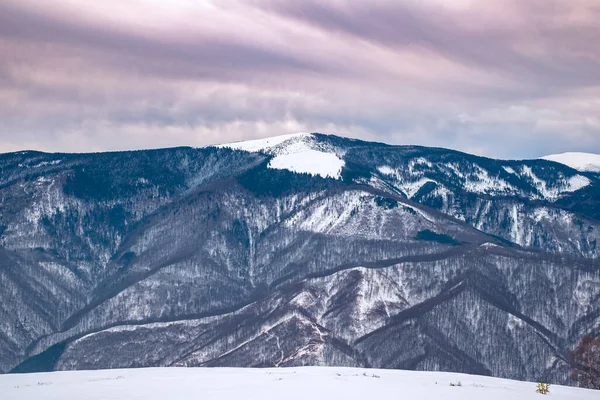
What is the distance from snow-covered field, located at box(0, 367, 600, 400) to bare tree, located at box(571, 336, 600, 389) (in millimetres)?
39606

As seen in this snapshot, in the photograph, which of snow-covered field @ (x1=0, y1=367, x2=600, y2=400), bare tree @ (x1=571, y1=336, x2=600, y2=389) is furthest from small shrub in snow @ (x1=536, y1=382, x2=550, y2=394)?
bare tree @ (x1=571, y1=336, x2=600, y2=389)

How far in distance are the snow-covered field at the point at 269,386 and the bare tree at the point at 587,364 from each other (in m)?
39.6

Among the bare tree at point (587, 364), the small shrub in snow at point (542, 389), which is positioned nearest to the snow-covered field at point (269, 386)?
the small shrub in snow at point (542, 389)

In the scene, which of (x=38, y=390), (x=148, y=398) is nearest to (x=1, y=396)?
(x=38, y=390)

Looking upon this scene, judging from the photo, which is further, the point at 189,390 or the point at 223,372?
the point at 223,372

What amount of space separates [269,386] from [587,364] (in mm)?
→ 67831

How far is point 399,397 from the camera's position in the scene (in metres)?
62.3

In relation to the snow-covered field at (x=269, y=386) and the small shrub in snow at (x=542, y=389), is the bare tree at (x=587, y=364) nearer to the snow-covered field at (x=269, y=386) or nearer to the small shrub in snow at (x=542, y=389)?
the small shrub in snow at (x=542, y=389)

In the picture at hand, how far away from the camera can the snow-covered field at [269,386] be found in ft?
206

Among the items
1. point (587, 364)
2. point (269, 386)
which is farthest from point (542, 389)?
point (587, 364)

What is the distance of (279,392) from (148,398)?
809 cm

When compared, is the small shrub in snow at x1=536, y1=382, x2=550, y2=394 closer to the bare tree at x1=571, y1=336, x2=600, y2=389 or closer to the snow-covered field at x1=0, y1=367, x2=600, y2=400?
the snow-covered field at x1=0, y1=367, x2=600, y2=400

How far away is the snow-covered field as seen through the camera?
62.8 metres

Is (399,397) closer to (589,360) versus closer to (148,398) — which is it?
(148,398)
